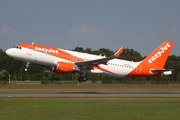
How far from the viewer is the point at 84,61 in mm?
47469

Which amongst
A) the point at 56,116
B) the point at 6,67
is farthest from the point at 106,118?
the point at 6,67

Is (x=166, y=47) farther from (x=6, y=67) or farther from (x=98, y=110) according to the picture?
(x=6, y=67)

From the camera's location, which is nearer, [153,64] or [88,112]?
[88,112]

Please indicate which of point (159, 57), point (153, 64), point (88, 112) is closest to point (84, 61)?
point (153, 64)

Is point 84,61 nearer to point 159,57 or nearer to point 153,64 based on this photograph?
point 153,64

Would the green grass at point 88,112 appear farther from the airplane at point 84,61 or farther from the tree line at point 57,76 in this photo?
the tree line at point 57,76

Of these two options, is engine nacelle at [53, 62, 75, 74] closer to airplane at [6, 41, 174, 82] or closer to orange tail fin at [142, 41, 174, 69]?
airplane at [6, 41, 174, 82]

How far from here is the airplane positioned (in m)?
Answer: 46.2

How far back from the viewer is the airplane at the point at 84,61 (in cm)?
4619

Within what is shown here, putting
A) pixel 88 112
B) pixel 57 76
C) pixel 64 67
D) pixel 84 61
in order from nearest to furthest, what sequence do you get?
pixel 88 112 → pixel 64 67 → pixel 84 61 → pixel 57 76

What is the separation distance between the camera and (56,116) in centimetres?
2273

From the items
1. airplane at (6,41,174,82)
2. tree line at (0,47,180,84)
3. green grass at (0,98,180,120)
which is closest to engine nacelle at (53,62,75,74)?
airplane at (6,41,174,82)

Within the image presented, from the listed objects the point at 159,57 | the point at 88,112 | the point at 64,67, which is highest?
the point at 159,57

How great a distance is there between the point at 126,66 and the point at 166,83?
2711 centimetres
